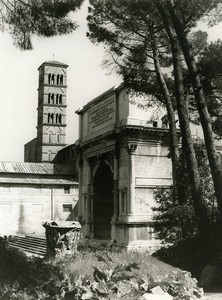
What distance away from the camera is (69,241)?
11.9 meters

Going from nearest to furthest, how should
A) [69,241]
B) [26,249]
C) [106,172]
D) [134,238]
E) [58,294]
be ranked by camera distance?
[58,294] < [69,241] < [134,238] < [26,249] < [106,172]

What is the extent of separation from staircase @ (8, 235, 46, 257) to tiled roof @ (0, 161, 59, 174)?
8.89 m

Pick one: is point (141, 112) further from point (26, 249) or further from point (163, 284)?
point (163, 284)

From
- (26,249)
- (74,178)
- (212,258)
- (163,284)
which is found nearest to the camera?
(163,284)

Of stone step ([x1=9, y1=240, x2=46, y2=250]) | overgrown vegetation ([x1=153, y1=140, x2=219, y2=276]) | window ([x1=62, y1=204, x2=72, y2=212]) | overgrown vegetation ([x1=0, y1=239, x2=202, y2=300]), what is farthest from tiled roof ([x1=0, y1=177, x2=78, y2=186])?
overgrown vegetation ([x1=0, y1=239, x2=202, y2=300])

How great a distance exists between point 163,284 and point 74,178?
26.4 m

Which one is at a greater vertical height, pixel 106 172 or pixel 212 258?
pixel 106 172

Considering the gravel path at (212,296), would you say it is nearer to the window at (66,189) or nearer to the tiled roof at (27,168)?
the window at (66,189)

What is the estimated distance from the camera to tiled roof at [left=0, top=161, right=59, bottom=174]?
1284 inches

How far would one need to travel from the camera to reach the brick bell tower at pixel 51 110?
1855 inches

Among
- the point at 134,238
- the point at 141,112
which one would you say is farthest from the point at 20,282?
the point at 141,112

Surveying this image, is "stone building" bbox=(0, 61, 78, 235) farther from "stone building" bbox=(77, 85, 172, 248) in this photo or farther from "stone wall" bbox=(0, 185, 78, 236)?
"stone building" bbox=(77, 85, 172, 248)

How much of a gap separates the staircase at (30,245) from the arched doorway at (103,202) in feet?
11.5

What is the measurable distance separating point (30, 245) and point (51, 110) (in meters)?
28.8
